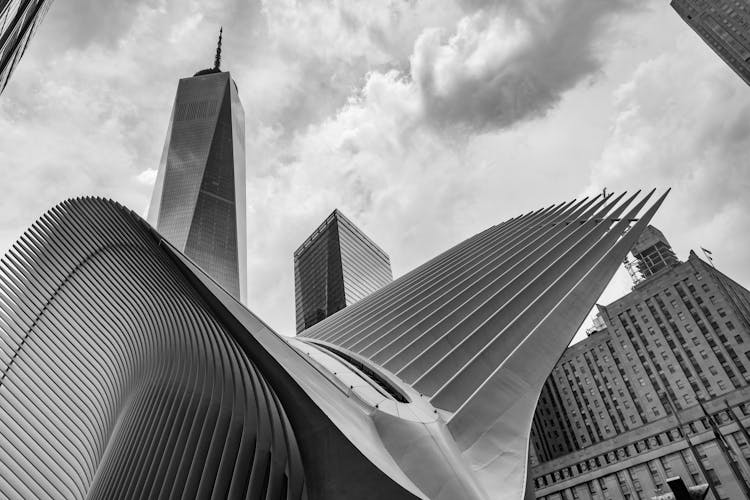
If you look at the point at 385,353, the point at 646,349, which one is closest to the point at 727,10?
the point at 646,349

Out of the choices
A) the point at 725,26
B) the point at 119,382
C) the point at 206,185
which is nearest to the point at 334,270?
the point at 206,185

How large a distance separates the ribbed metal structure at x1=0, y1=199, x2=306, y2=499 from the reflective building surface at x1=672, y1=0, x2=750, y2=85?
112m

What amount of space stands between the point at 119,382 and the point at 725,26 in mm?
118856

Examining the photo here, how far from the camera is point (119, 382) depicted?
25.5m

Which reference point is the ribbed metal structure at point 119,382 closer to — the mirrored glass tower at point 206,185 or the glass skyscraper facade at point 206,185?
the mirrored glass tower at point 206,185

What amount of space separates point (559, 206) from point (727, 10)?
9398 cm

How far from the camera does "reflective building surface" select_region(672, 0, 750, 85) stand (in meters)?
91.9

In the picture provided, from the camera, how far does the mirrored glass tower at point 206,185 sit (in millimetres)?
98000

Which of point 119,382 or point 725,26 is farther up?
point 725,26

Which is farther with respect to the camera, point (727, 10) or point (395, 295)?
point (727, 10)

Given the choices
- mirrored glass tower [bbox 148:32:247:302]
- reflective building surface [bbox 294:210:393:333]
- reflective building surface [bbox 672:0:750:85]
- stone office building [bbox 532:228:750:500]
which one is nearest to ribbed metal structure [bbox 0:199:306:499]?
stone office building [bbox 532:228:750:500]

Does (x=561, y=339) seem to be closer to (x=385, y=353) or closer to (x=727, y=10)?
(x=385, y=353)

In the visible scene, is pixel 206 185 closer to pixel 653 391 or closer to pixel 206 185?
pixel 206 185

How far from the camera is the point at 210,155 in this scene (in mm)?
106938
